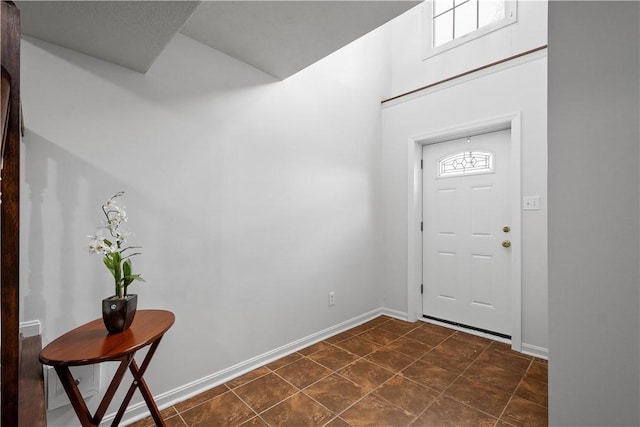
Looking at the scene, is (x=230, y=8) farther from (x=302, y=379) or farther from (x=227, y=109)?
(x=302, y=379)

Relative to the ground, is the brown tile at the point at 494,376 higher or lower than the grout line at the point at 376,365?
higher

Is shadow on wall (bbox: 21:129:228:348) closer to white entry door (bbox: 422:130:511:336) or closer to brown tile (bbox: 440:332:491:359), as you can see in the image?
brown tile (bbox: 440:332:491:359)

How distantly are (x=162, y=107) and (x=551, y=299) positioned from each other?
2.05 metres

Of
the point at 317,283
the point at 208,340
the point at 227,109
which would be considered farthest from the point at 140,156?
the point at 317,283

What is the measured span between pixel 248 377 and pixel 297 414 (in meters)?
0.53

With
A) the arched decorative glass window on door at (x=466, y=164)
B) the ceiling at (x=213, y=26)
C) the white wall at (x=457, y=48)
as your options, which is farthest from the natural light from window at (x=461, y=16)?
the ceiling at (x=213, y=26)

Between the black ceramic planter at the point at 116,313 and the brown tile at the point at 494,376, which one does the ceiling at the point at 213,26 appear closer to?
the black ceramic planter at the point at 116,313

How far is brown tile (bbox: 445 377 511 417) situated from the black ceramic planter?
190cm

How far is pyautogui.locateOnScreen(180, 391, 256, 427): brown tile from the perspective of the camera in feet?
5.34

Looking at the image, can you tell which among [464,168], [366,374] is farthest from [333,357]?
[464,168]

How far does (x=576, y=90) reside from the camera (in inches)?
29.7

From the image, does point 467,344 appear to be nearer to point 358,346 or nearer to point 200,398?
point 358,346

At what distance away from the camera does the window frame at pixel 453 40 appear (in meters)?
2.64

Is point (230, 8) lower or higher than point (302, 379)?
higher
